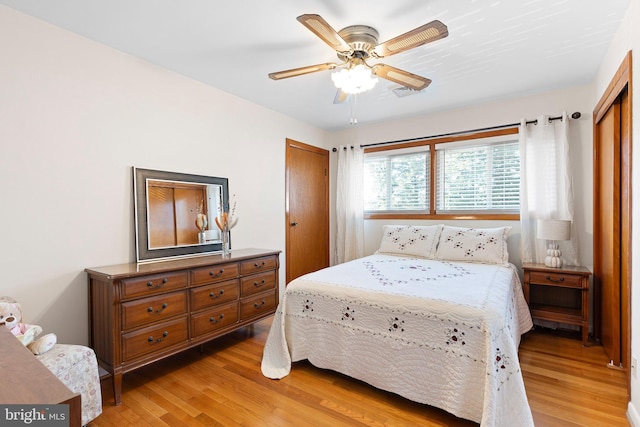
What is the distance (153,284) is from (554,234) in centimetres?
333

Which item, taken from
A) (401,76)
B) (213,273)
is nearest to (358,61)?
(401,76)

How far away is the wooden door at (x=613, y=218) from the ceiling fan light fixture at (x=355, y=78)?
4.96ft

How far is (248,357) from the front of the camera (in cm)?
263

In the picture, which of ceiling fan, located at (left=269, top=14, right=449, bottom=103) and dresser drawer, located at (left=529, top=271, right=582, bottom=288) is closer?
ceiling fan, located at (left=269, top=14, right=449, bottom=103)

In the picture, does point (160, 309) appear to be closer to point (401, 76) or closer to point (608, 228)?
point (401, 76)

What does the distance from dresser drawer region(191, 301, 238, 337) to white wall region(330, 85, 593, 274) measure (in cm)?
228

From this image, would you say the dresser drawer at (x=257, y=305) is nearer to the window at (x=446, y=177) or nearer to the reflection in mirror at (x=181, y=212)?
the reflection in mirror at (x=181, y=212)

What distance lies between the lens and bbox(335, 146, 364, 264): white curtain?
442cm

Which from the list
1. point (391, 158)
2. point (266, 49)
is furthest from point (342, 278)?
point (391, 158)

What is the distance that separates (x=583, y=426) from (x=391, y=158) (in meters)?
3.25

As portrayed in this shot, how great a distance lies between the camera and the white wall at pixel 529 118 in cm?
309

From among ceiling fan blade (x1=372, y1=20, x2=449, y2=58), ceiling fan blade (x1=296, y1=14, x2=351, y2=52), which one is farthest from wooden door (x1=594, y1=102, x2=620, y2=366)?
ceiling fan blade (x1=296, y1=14, x2=351, y2=52)

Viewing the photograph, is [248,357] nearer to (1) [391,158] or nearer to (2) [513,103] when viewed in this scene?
(1) [391,158]

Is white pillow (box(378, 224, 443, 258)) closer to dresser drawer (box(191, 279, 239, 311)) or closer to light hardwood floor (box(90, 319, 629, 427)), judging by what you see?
light hardwood floor (box(90, 319, 629, 427))
